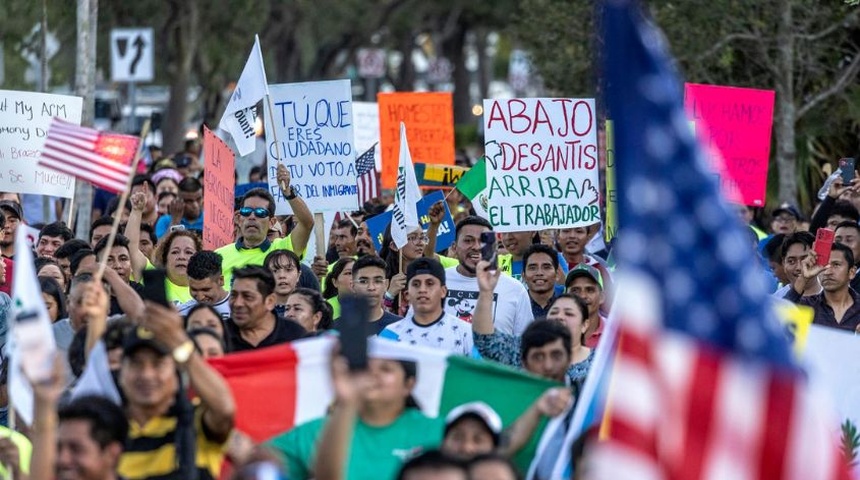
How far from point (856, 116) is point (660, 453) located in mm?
14464

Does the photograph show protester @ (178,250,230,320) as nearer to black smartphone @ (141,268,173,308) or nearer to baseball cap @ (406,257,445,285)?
baseball cap @ (406,257,445,285)

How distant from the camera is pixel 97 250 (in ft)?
36.8

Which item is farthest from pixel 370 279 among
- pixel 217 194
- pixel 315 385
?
pixel 315 385

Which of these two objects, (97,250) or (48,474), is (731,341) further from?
(97,250)

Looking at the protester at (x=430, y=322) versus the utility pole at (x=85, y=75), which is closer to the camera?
the protester at (x=430, y=322)

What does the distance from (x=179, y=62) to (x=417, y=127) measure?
12.3 metres

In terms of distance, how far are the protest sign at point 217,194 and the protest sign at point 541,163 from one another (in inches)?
68.6

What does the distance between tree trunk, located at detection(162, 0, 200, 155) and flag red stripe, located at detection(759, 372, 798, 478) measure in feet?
78.5

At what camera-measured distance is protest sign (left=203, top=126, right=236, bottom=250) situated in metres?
12.6

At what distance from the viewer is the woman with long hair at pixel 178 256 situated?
11359 mm

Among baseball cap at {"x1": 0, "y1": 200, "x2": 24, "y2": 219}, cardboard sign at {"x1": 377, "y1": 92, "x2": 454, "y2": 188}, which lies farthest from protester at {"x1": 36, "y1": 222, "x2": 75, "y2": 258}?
cardboard sign at {"x1": 377, "y1": 92, "x2": 454, "y2": 188}

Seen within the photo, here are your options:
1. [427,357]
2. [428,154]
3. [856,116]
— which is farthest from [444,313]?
[856,116]

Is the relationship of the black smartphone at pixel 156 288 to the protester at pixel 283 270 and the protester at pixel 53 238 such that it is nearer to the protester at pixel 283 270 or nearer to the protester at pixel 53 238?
the protester at pixel 283 270

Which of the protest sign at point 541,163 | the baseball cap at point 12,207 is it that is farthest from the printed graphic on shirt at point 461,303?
the baseball cap at point 12,207
